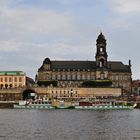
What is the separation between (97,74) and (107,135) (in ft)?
397

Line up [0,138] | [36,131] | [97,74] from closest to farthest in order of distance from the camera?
[0,138] < [36,131] < [97,74]

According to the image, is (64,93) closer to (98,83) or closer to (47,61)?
(98,83)

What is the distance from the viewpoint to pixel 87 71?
575 feet

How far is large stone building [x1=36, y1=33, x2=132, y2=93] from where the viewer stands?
17288 centimetres

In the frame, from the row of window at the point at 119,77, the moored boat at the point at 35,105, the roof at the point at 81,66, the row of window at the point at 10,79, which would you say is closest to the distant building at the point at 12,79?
the row of window at the point at 10,79

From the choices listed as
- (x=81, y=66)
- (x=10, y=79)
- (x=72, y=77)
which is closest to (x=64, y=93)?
(x=72, y=77)

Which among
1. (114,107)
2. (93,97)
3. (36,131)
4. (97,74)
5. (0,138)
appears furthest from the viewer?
(97,74)

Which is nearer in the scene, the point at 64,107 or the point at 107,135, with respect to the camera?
the point at 107,135

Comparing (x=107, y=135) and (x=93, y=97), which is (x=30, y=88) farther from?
(x=107, y=135)

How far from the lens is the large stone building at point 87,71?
172875mm

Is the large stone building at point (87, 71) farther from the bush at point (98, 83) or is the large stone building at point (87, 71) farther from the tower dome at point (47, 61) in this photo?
the bush at point (98, 83)

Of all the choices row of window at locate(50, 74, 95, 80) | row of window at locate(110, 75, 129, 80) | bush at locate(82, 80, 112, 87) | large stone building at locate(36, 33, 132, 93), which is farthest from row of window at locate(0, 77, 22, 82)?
row of window at locate(110, 75, 129, 80)

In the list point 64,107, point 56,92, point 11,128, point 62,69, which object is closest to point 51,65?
point 62,69

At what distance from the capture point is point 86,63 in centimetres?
17825
